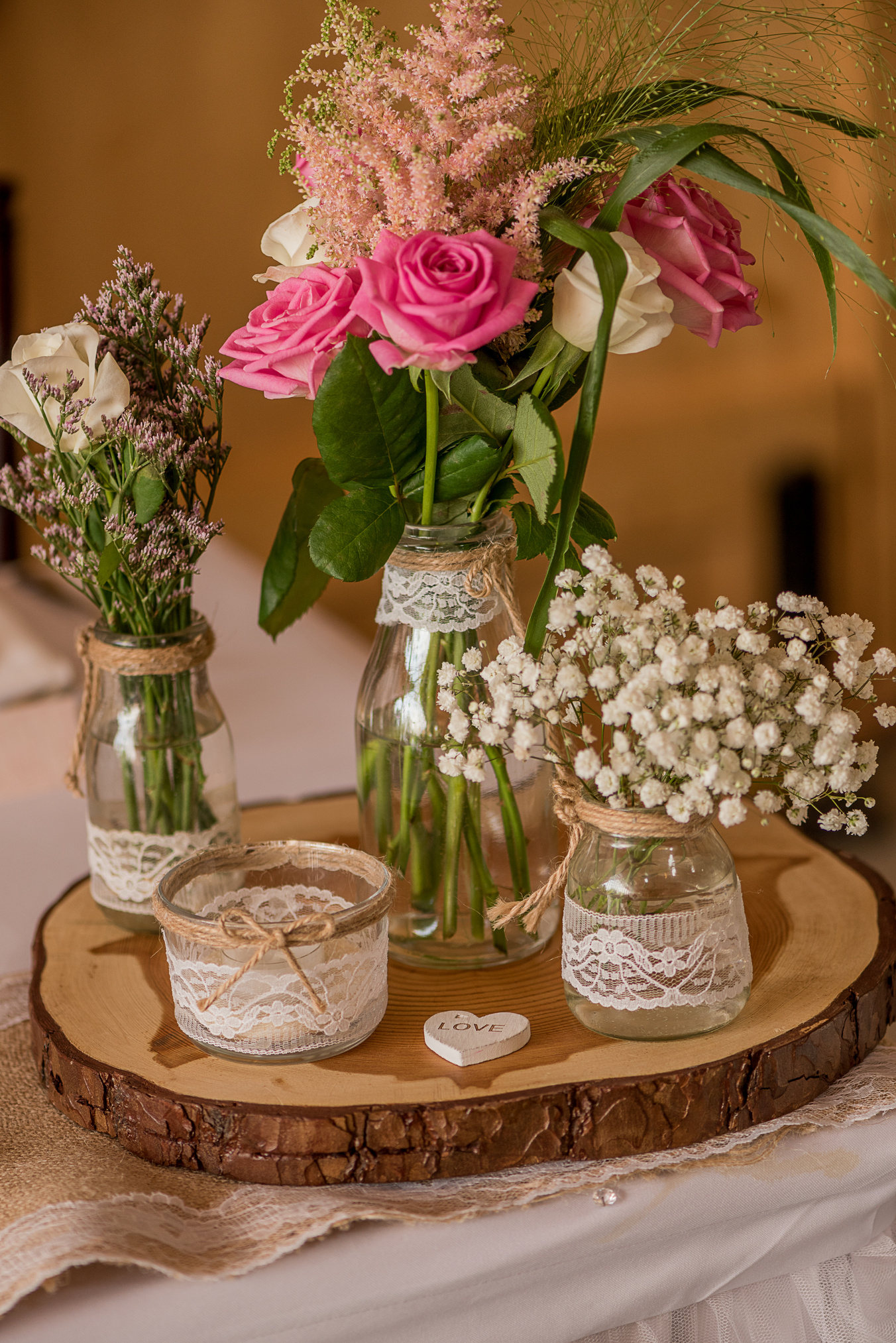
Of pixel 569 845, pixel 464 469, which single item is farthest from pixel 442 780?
pixel 464 469

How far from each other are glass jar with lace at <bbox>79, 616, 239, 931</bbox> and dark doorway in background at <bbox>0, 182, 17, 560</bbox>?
8.83ft

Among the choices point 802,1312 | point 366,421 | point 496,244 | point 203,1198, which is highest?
point 496,244

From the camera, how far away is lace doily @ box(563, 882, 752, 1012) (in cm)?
74

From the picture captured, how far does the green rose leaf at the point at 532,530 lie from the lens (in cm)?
81

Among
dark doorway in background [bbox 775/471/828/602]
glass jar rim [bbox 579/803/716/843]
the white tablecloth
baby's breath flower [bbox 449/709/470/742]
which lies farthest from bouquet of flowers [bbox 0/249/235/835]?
dark doorway in background [bbox 775/471/828/602]

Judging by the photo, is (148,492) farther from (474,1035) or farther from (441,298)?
(474,1035)

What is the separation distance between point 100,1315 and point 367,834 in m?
0.36

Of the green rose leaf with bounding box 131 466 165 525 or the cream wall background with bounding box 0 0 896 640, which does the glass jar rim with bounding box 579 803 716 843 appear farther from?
the cream wall background with bounding box 0 0 896 640

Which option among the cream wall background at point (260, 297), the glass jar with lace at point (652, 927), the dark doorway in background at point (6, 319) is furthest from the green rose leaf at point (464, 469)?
the dark doorway in background at point (6, 319)

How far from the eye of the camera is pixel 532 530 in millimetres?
812

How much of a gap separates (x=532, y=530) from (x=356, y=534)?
12cm

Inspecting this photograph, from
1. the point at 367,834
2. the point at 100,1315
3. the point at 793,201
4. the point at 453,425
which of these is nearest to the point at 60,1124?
the point at 100,1315

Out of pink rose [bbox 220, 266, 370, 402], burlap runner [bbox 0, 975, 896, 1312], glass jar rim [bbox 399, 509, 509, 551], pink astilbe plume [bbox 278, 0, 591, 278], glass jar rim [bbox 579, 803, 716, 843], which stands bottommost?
burlap runner [bbox 0, 975, 896, 1312]

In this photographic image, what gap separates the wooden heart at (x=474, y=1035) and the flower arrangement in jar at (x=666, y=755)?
0.14ft
